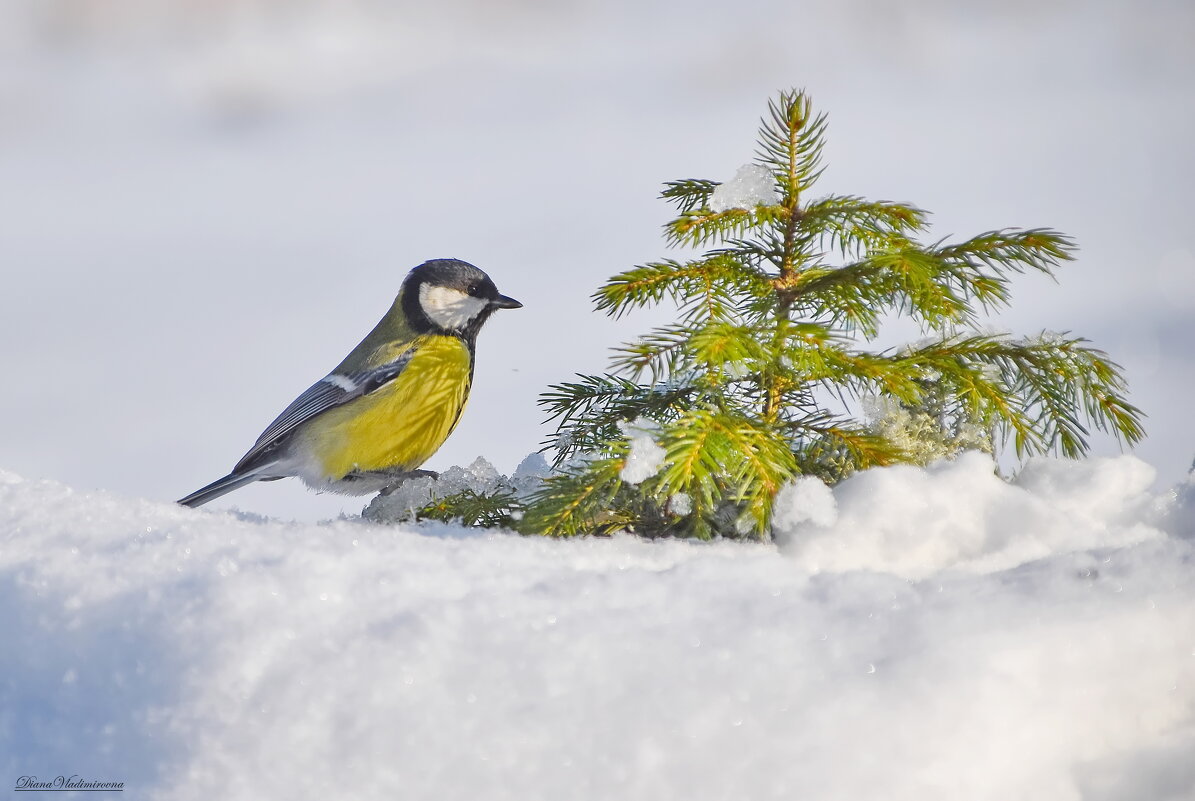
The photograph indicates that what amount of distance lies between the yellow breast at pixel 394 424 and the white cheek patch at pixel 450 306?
0.89 ft

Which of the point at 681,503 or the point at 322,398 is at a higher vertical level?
the point at 322,398

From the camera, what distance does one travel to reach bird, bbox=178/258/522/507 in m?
3.65

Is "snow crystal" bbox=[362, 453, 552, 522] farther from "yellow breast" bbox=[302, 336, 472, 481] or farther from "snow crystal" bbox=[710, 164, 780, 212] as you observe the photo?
"snow crystal" bbox=[710, 164, 780, 212]

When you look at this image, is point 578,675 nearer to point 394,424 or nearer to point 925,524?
point 925,524

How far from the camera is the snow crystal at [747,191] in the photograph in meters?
2.45

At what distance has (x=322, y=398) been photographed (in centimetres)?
395

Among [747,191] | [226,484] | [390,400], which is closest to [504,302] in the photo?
[390,400]

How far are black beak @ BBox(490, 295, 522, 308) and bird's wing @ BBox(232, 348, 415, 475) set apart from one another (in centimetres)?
40

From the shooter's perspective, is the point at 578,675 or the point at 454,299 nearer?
the point at 578,675

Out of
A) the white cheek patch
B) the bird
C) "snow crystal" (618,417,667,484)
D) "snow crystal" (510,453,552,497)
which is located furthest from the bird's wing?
"snow crystal" (618,417,667,484)

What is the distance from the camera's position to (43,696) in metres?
1.43

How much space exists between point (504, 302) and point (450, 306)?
0.72 feet

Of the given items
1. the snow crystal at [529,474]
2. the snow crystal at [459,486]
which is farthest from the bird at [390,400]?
the snow crystal at [529,474]

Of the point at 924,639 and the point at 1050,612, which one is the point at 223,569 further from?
the point at 1050,612
